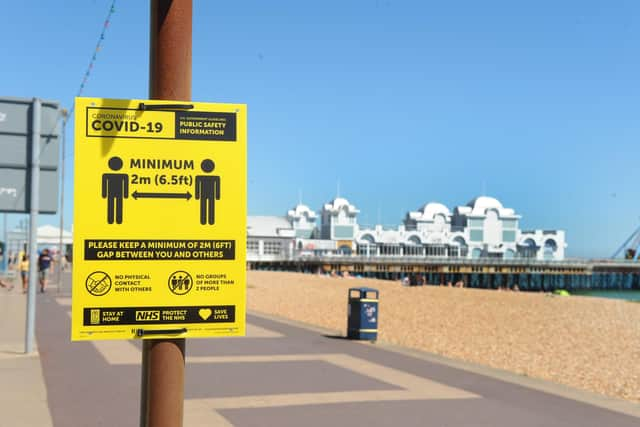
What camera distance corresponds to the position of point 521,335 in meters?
18.4

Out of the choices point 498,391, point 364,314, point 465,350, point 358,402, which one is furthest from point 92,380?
point 465,350

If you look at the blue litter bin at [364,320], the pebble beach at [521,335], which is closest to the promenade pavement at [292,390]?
the blue litter bin at [364,320]

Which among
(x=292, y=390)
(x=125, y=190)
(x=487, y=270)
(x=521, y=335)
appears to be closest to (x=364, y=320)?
(x=292, y=390)

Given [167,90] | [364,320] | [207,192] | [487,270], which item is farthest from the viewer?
[487,270]

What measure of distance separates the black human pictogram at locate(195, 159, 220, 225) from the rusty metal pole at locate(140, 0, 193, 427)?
1.00 ft

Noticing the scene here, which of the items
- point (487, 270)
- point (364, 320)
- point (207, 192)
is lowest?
point (487, 270)

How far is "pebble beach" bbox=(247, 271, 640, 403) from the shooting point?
12.3 meters

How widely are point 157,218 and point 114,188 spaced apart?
216 mm

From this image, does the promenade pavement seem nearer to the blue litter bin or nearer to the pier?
the blue litter bin

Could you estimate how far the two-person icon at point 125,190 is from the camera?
10.6ft

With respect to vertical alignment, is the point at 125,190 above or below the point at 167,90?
below

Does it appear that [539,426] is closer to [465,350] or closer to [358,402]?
[358,402]

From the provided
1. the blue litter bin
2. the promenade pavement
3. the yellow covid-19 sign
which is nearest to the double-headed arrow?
the yellow covid-19 sign

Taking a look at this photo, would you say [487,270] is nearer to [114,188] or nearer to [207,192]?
[207,192]
